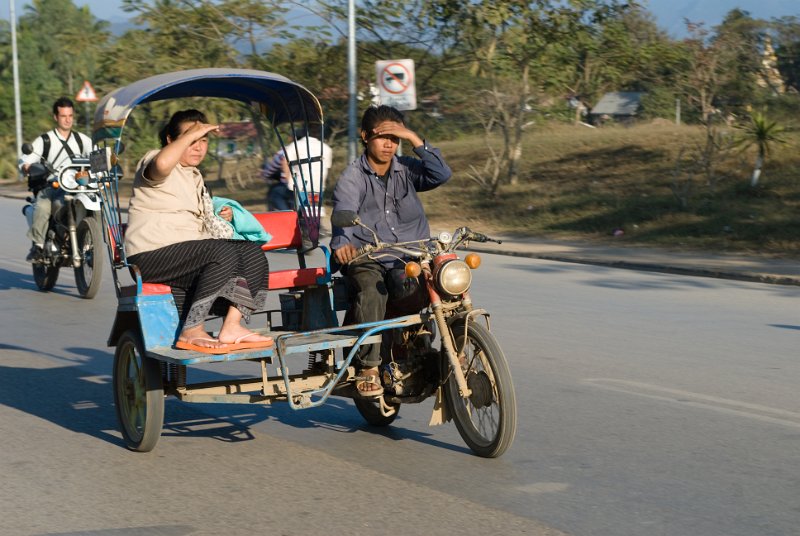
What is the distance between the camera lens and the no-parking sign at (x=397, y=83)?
762 inches

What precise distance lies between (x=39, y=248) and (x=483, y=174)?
13570 millimetres

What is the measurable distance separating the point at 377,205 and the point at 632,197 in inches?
608

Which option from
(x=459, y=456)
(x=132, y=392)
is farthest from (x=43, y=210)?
(x=459, y=456)

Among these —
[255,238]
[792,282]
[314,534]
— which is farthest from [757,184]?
[314,534]

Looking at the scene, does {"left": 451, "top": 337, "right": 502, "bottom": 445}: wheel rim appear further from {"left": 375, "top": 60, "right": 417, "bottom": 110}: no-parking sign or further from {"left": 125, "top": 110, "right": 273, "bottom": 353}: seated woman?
{"left": 375, "top": 60, "right": 417, "bottom": 110}: no-parking sign

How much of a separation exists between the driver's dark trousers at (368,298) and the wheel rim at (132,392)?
1.13 metres

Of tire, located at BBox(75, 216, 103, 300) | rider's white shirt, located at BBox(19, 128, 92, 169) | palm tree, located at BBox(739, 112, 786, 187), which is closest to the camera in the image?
tire, located at BBox(75, 216, 103, 300)

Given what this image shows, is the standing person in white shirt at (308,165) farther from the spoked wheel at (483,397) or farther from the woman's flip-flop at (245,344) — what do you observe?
the spoked wheel at (483,397)

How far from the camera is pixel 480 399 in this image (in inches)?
228

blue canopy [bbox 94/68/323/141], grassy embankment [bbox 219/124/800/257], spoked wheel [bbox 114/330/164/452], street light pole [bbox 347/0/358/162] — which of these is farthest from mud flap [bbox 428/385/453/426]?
street light pole [bbox 347/0/358/162]

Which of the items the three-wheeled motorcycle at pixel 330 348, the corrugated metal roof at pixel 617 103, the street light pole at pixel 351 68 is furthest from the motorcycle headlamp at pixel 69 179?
the corrugated metal roof at pixel 617 103

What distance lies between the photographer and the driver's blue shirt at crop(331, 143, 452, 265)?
21.2ft

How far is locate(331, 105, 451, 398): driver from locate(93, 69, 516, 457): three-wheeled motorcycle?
0.34 feet

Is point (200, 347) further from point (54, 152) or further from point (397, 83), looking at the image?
point (397, 83)
